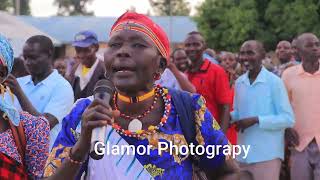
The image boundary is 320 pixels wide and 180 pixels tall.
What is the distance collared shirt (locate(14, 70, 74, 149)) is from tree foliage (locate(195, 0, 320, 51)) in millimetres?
20631

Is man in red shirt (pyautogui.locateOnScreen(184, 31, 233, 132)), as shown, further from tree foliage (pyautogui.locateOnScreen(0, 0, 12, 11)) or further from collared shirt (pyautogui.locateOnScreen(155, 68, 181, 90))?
tree foliage (pyautogui.locateOnScreen(0, 0, 12, 11))

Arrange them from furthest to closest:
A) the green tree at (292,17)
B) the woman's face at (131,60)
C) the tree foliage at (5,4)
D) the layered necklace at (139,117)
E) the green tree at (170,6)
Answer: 1. the green tree at (170,6)
2. the tree foliage at (5,4)
3. the green tree at (292,17)
4. the layered necklace at (139,117)
5. the woman's face at (131,60)

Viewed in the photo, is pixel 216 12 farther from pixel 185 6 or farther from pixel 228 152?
pixel 185 6

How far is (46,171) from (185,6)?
73.0 meters

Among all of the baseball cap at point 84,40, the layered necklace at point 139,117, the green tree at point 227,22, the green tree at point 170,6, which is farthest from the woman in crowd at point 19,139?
the green tree at point 170,6

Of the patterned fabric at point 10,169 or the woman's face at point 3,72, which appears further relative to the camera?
the woman's face at point 3,72

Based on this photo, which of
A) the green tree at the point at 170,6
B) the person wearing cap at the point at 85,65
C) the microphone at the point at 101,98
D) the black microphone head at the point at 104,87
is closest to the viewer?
the microphone at the point at 101,98

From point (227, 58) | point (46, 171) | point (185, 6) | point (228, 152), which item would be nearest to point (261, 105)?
point (228, 152)

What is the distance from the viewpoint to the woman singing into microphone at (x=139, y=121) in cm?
249

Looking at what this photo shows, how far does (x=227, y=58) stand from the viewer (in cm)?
1111

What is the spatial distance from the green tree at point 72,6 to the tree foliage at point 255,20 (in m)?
49.9

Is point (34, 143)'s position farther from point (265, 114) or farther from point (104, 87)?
point (265, 114)

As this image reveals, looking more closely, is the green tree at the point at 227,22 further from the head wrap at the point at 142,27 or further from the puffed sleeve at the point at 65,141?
the puffed sleeve at the point at 65,141

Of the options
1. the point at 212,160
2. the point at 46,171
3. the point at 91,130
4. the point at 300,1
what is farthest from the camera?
the point at 300,1
